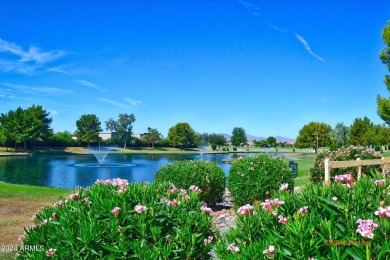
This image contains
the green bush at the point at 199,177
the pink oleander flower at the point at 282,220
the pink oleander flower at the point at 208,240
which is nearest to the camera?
the pink oleander flower at the point at 282,220

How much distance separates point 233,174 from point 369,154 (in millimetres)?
6305

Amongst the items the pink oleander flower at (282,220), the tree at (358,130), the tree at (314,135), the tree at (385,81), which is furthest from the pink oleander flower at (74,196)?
the tree at (314,135)

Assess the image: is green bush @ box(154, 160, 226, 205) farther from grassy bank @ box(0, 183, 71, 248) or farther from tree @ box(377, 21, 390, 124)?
tree @ box(377, 21, 390, 124)

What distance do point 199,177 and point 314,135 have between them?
73.3 m

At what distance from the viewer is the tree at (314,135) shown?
78.8 metres

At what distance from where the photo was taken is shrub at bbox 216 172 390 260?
1.95m

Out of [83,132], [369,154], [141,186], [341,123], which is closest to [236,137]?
[341,123]

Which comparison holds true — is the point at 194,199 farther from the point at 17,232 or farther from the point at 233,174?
the point at 233,174

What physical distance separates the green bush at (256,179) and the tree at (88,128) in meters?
83.0

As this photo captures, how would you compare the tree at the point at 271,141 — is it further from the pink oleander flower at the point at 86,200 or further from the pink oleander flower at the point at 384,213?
the pink oleander flower at the point at 384,213

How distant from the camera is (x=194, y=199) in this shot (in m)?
3.72

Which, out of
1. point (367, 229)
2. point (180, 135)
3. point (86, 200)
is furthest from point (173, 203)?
point (180, 135)

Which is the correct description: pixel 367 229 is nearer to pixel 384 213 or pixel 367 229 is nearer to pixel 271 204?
pixel 384 213

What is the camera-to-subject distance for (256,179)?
10133mm
